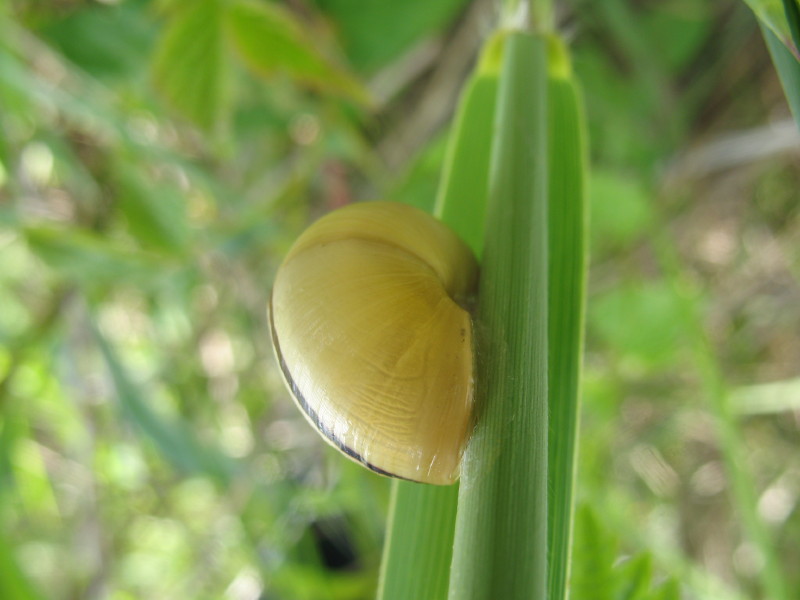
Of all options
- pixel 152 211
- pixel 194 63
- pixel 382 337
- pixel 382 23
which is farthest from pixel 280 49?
pixel 382 337

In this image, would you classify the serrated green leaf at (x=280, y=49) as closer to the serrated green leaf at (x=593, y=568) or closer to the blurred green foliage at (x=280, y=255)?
the blurred green foliage at (x=280, y=255)

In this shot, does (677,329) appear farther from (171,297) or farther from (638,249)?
(171,297)

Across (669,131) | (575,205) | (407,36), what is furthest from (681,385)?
(575,205)

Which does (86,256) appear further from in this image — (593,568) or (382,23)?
(593,568)

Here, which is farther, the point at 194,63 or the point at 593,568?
the point at 194,63

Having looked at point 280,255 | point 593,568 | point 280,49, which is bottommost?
point 593,568

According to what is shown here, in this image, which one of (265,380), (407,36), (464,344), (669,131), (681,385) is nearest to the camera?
A: (464,344)

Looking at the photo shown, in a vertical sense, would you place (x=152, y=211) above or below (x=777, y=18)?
above
